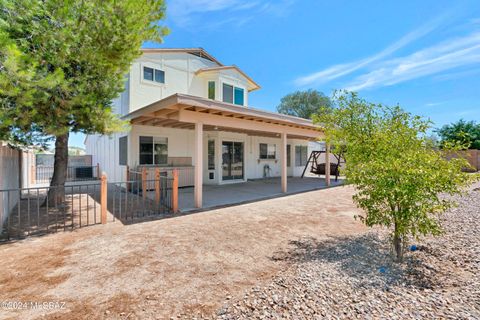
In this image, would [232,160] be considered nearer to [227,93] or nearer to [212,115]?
[227,93]

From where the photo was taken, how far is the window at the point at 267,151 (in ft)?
47.7

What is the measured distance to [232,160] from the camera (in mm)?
12125

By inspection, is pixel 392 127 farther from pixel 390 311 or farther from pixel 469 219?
pixel 469 219

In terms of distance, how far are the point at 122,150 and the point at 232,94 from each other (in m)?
6.61

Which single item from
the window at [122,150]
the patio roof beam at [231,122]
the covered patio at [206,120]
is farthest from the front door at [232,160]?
the window at [122,150]

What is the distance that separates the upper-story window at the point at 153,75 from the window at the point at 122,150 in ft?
9.66

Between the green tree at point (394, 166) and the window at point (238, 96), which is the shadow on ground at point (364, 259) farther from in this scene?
the window at point (238, 96)

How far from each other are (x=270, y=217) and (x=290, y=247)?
190 cm

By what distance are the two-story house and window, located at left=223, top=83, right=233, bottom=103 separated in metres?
0.05

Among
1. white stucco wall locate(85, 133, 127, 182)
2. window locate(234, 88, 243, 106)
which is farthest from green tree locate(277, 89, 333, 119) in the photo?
white stucco wall locate(85, 133, 127, 182)

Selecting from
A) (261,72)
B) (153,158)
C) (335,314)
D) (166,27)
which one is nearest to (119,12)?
(166,27)

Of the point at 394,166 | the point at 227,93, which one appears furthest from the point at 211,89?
the point at 394,166

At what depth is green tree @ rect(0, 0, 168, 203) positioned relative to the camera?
13.8ft

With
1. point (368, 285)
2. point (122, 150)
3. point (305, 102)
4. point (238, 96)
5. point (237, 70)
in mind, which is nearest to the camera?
point (368, 285)
